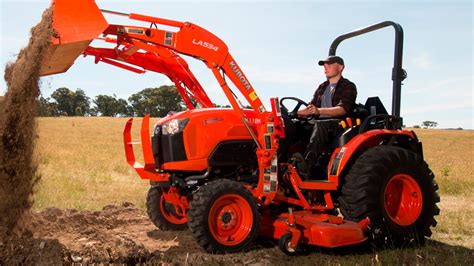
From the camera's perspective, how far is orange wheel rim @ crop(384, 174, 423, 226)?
572 centimetres

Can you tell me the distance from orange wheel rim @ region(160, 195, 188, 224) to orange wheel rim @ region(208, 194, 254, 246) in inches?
52.7

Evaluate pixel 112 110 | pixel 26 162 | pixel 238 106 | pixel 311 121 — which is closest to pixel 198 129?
pixel 238 106

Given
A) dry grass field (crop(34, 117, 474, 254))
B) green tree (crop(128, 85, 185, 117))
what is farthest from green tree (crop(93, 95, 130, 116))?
dry grass field (crop(34, 117, 474, 254))

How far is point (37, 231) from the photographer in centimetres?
560

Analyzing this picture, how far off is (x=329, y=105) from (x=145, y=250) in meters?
2.65

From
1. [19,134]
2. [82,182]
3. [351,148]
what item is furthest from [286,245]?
[82,182]

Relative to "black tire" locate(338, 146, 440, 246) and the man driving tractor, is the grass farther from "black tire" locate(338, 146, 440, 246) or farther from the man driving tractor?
"black tire" locate(338, 146, 440, 246)

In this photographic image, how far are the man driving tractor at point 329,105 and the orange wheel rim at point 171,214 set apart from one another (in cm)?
177

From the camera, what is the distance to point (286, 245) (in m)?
5.13

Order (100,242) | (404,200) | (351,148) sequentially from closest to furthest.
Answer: (100,242) < (351,148) < (404,200)

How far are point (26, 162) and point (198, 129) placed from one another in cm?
176

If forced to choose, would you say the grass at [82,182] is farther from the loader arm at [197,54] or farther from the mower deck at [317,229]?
the mower deck at [317,229]

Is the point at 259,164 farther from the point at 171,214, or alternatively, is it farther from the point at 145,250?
the point at 171,214

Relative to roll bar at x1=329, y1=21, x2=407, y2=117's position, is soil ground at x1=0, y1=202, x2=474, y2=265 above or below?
below
